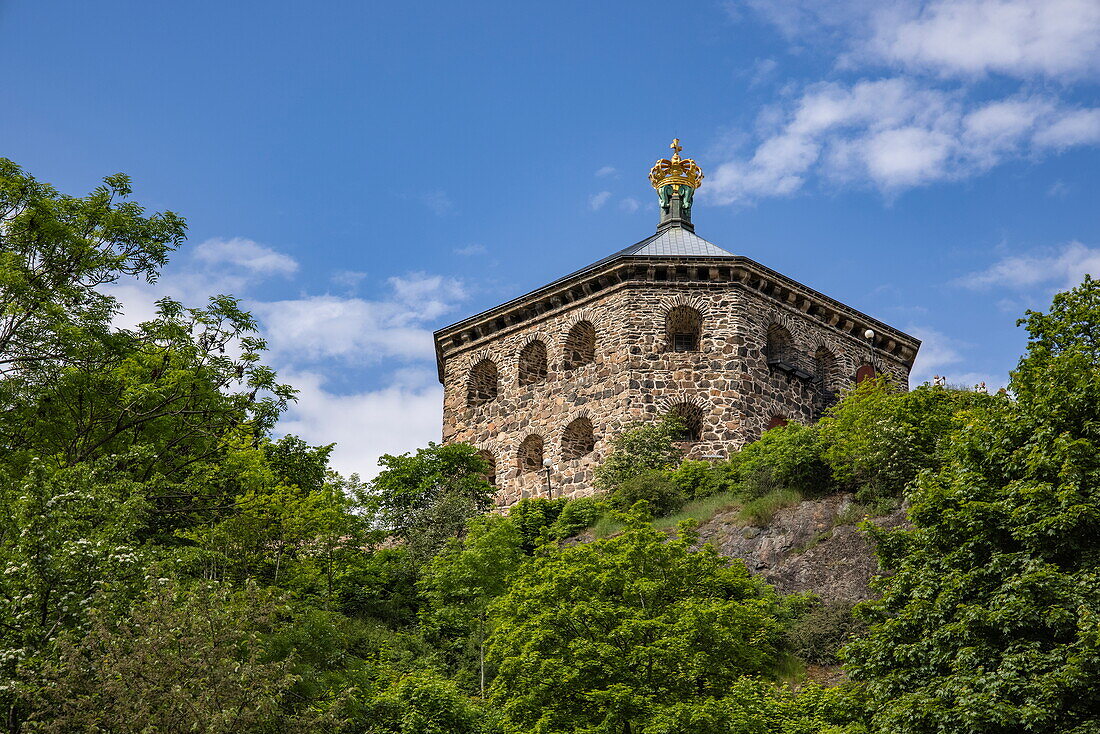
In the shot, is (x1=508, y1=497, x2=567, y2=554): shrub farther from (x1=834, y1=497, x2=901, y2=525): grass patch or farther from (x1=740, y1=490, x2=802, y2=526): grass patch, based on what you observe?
(x1=834, y1=497, x2=901, y2=525): grass patch

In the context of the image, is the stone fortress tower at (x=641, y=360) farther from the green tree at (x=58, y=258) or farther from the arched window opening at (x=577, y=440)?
the green tree at (x=58, y=258)

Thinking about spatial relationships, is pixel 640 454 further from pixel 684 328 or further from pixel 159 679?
pixel 159 679

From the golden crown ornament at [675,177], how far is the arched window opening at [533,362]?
8.62m

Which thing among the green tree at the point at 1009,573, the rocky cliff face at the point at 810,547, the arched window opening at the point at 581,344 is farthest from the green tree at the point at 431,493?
the green tree at the point at 1009,573

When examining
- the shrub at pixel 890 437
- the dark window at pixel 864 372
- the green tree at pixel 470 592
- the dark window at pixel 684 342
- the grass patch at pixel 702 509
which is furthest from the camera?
the dark window at pixel 864 372

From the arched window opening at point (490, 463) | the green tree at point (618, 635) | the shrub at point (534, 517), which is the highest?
the arched window opening at point (490, 463)

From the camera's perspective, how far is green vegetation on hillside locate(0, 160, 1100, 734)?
17422mm

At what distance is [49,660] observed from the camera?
16.8 m

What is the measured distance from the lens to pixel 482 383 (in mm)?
44844

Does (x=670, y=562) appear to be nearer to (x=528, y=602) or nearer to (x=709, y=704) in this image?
(x=528, y=602)

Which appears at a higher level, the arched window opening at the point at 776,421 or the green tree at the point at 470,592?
the arched window opening at the point at 776,421

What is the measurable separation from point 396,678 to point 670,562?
5204 millimetres

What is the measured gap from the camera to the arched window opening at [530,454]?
41.7 metres

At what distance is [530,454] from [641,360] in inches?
183
